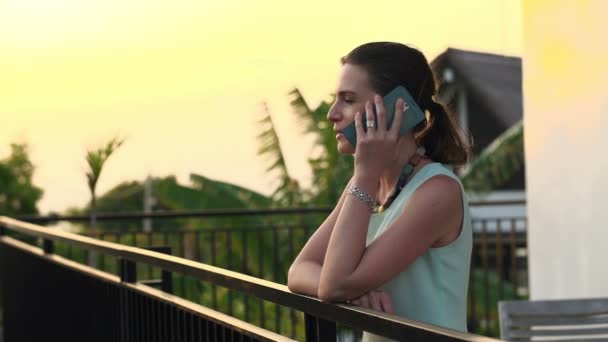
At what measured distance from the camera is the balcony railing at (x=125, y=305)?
2.37 meters

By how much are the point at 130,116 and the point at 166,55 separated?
74.4 inches

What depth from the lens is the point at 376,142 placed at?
8.36 feet

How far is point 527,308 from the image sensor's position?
4.71m

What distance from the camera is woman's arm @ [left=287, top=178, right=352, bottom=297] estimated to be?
2.73 meters

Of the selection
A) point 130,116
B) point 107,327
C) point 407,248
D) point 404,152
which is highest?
point 130,116

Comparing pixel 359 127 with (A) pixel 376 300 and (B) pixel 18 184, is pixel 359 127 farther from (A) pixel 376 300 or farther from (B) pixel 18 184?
(B) pixel 18 184

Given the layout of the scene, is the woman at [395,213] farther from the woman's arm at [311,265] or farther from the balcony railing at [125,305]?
the balcony railing at [125,305]

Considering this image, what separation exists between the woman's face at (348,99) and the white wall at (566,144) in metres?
3.01

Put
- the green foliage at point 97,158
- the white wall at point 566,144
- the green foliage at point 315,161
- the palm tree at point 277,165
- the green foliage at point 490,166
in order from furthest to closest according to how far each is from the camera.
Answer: the green foliage at point 490,166, the palm tree at point 277,165, the green foliage at point 315,161, the green foliage at point 97,158, the white wall at point 566,144

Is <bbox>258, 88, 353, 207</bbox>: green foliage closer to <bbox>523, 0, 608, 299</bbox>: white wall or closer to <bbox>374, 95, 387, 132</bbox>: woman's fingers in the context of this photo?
<bbox>523, 0, 608, 299</bbox>: white wall

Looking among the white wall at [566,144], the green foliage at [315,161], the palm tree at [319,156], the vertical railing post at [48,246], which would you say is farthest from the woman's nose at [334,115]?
the green foliage at [315,161]

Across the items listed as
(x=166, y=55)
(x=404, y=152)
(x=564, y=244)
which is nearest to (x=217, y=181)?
(x=564, y=244)

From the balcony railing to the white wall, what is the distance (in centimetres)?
223

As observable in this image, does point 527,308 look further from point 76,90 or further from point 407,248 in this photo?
point 76,90
